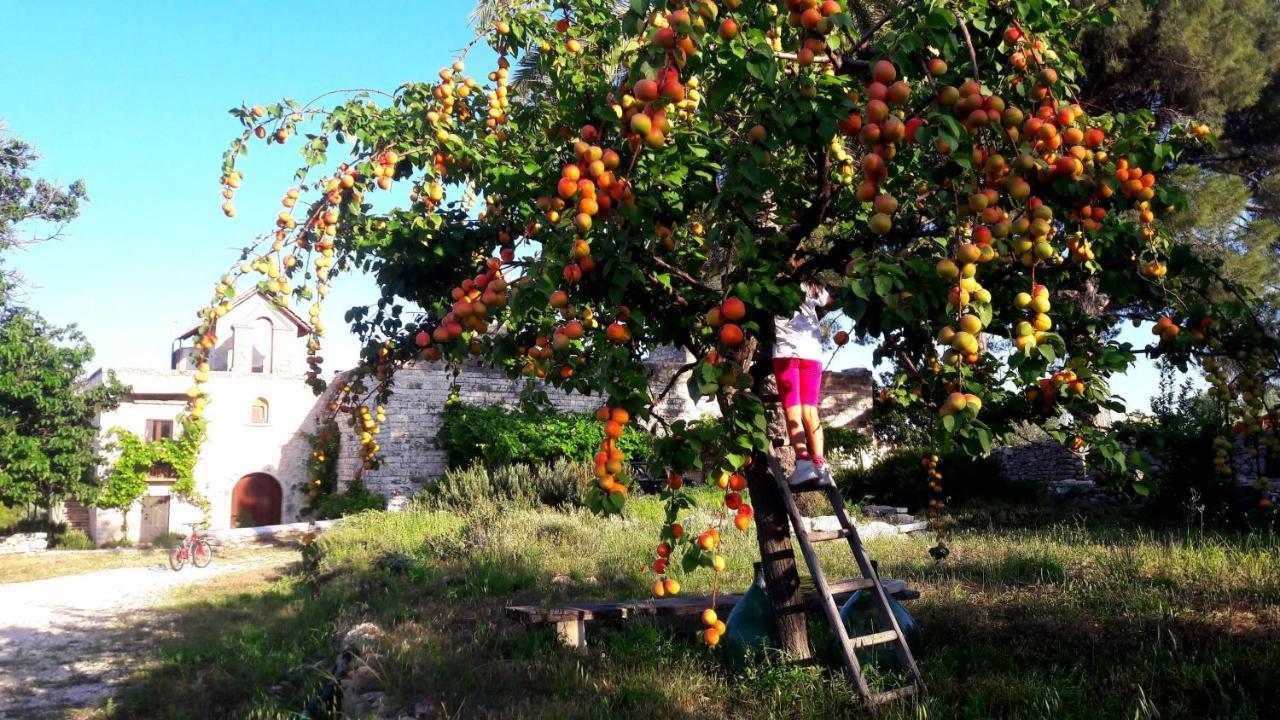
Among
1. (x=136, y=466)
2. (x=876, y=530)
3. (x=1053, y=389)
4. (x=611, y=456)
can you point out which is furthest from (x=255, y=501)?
(x=1053, y=389)

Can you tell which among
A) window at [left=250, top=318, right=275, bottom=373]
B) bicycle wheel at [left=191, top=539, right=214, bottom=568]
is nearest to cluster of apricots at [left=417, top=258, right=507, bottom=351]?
bicycle wheel at [left=191, top=539, right=214, bottom=568]

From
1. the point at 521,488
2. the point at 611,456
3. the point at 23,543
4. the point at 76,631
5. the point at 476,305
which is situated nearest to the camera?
→ the point at 611,456

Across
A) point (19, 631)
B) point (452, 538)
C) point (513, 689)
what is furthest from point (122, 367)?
point (513, 689)

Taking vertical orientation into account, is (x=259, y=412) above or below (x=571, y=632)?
above

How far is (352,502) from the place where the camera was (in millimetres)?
15750

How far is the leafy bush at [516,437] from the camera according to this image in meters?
14.6

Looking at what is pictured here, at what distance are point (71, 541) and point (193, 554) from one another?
8462 millimetres

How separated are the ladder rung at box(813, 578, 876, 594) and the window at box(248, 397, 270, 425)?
2102 cm

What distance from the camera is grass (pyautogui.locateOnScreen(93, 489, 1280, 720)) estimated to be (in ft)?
12.2

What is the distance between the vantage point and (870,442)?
15.7 meters

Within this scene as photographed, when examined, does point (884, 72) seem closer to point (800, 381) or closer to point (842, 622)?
point (800, 381)

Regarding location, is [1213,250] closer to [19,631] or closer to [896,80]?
[896,80]

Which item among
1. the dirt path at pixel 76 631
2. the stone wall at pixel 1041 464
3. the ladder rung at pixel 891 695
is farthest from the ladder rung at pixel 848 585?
the stone wall at pixel 1041 464

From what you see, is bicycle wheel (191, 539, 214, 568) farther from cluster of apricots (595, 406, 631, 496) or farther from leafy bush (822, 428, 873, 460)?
cluster of apricots (595, 406, 631, 496)
